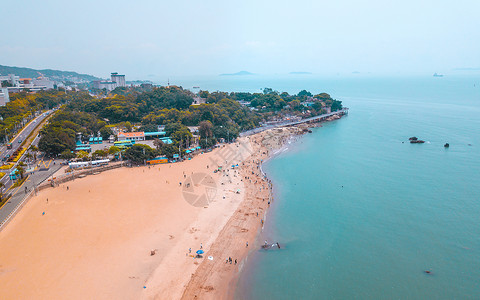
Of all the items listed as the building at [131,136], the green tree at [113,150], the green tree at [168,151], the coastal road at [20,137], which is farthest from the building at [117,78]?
the green tree at [168,151]

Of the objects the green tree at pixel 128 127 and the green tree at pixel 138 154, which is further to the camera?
the green tree at pixel 128 127

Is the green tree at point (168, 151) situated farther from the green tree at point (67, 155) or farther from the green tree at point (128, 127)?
the green tree at point (128, 127)

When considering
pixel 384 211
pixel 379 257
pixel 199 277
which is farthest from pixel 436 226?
pixel 199 277

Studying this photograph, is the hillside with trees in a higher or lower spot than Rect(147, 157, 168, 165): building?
higher

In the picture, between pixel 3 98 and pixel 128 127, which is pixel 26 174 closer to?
pixel 128 127

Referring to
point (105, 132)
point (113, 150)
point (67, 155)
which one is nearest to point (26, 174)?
point (67, 155)

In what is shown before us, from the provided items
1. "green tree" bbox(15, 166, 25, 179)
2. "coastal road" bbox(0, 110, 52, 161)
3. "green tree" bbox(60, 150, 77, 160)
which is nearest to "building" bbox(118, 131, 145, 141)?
"green tree" bbox(60, 150, 77, 160)

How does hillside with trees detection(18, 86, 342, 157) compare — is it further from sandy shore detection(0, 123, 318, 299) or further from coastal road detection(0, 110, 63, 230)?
sandy shore detection(0, 123, 318, 299)
